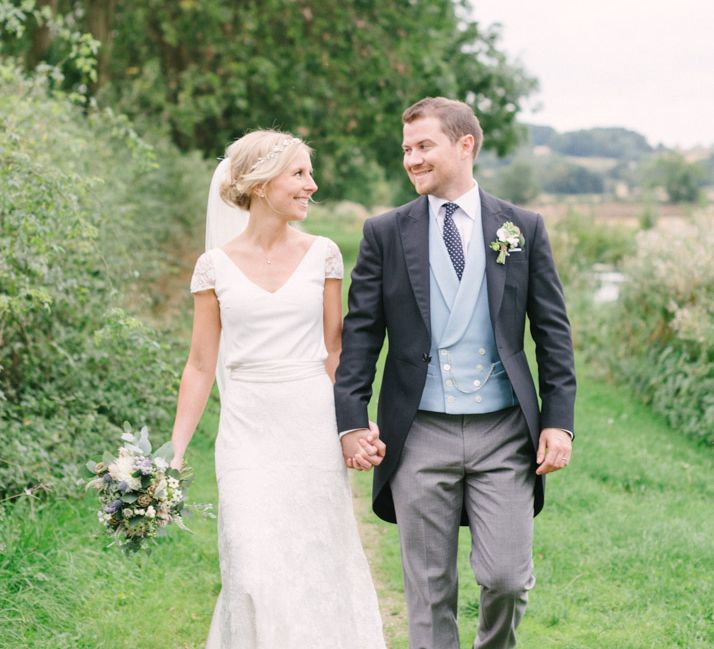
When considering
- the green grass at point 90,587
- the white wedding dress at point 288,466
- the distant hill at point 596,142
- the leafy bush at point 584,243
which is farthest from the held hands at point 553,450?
the distant hill at point 596,142

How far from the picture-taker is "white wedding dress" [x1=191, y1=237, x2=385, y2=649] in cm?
376

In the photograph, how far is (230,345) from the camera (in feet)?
13.2

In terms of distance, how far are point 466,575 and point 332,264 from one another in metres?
2.47

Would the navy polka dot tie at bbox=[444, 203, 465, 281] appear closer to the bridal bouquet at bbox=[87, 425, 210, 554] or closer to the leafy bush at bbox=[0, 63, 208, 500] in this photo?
the bridal bouquet at bbox=[87, 425, 210, 554]

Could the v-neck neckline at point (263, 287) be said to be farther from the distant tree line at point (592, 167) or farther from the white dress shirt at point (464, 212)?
the distant tree line at point (592, 167)

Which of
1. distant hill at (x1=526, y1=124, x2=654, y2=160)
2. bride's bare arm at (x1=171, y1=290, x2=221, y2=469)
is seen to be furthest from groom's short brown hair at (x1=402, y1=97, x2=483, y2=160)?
distant hill at (x1=526, y1=124, x2=654, y2=160)

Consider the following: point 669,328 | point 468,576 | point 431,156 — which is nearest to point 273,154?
point 431,156

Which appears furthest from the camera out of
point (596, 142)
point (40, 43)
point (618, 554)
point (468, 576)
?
point (596, 142)

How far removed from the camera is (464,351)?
377 cm

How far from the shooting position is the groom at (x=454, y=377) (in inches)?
148

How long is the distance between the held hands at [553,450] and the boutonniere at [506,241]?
0.67m

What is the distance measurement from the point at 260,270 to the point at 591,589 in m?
2.70

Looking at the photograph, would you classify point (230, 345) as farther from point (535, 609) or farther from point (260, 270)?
point (535, 609)

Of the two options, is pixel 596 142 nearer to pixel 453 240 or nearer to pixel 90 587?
pixel 90 587
